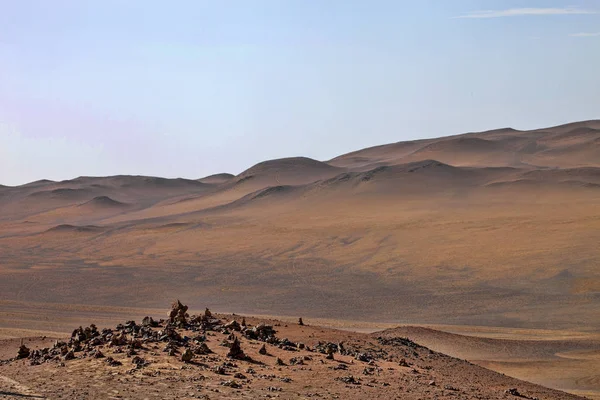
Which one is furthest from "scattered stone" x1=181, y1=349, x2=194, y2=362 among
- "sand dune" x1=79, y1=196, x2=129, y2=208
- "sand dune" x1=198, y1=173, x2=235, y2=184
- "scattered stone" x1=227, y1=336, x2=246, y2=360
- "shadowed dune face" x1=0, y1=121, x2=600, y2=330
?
"sand dune" x1=198, y1=173, x2=235, y2=184

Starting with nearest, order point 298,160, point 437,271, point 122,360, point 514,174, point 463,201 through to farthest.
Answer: point 122,360, point 437,271, point 463,201, point 514,174, point 298,160

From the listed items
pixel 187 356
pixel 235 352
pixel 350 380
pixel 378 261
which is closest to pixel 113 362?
pixel 187 356

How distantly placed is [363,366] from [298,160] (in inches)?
3361

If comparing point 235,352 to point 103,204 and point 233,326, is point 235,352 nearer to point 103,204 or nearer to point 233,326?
point 233,326

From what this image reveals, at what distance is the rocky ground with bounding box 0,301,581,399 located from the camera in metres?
12.2

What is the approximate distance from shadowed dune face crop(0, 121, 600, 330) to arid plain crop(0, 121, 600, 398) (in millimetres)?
139

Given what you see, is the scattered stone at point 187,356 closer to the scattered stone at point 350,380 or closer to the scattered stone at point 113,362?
the scattered stone at point 113,362

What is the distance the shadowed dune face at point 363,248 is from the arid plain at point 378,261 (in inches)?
5.5

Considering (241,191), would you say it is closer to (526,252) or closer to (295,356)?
(526,252)

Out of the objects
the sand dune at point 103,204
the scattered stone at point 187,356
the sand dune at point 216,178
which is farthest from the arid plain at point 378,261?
the sand dune at point 216,178

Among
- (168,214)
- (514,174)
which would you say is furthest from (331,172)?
(514,174)

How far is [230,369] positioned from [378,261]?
30.4 m

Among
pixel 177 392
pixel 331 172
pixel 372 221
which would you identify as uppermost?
pixel 331 172

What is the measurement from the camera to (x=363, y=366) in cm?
1452
